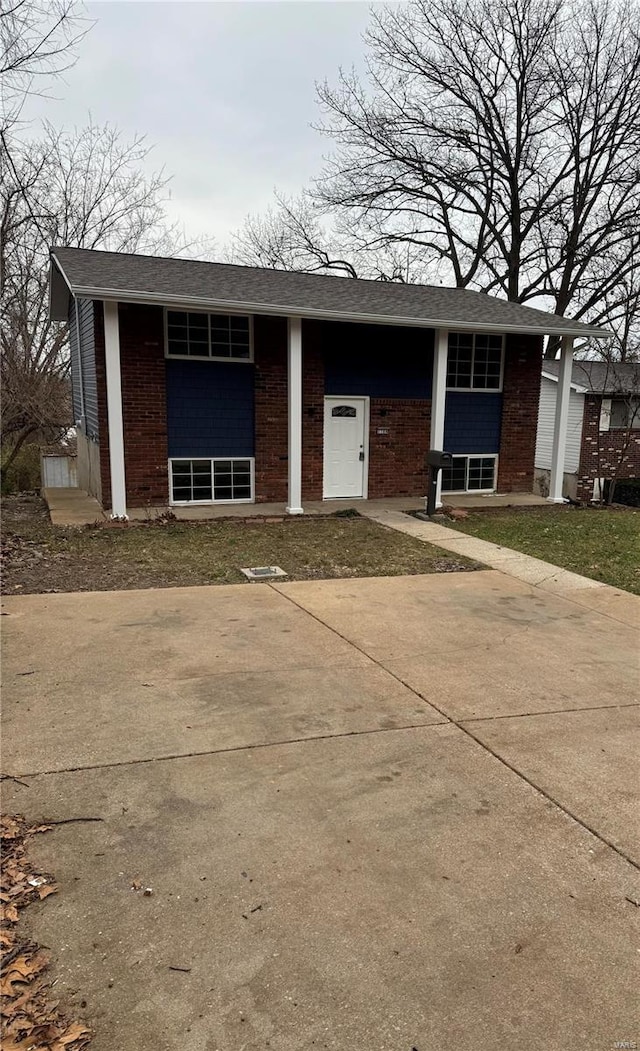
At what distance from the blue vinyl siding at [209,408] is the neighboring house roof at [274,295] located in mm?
1412

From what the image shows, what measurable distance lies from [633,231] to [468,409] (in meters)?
14.0

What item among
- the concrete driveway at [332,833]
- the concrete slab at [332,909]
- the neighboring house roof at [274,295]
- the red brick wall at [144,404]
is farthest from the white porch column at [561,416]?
the concrete slab at [332,909]

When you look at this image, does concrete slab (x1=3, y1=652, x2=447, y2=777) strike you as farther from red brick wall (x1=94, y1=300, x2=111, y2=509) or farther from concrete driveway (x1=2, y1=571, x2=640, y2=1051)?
red brick wall (x1=94, y1=300, x2=111, y2=509)

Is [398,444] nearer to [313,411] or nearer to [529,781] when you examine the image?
[313,411]

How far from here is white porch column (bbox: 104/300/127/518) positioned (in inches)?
397

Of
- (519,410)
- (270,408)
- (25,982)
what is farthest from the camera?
(519,410)

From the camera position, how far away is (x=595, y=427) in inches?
973

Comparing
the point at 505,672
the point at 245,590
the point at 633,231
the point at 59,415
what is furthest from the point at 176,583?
the point at 633,231

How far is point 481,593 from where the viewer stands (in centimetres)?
704

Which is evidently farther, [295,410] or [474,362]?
[474,362]

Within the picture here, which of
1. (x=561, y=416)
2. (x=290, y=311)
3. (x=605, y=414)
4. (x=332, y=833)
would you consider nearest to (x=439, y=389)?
(x=561, y=416)

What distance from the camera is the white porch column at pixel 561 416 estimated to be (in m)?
13.4

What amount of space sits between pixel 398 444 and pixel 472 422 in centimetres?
177

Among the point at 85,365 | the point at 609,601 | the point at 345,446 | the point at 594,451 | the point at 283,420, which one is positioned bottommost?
the point at 609,601
